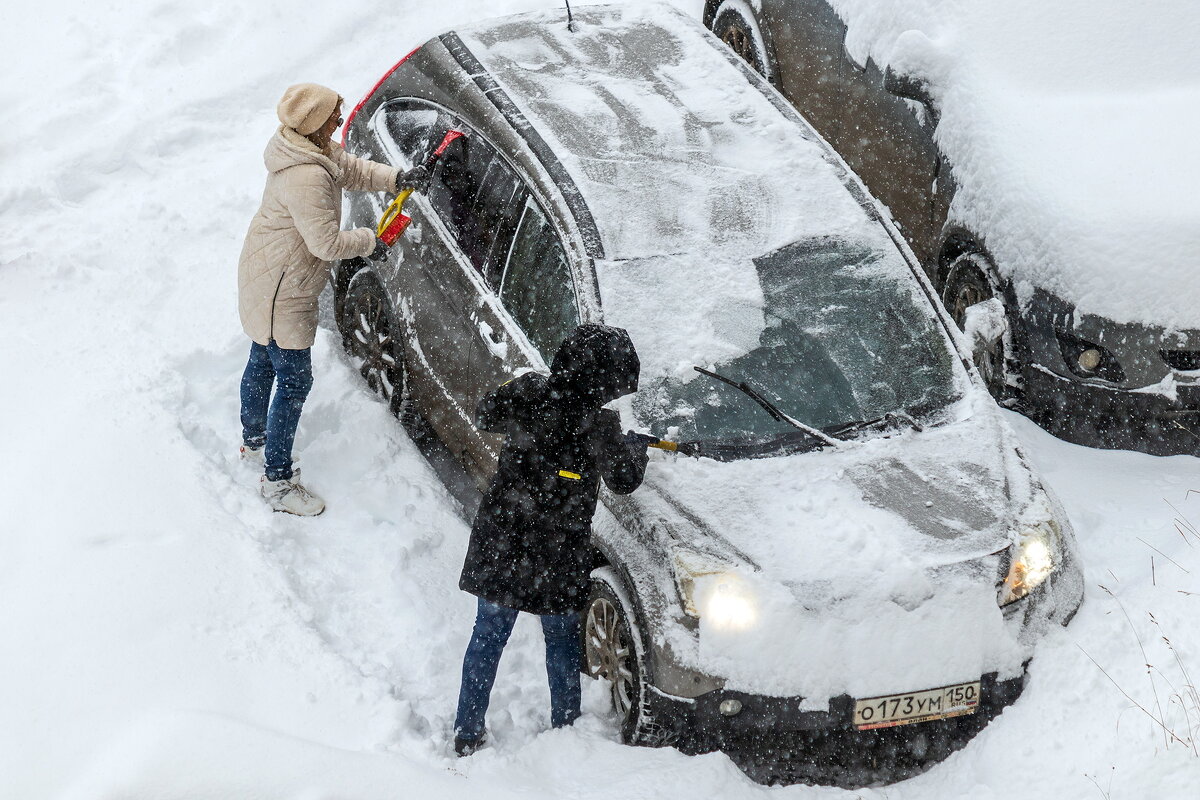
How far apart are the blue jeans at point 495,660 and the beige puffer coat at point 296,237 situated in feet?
4.93

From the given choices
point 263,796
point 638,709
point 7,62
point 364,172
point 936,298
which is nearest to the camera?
point 263,796

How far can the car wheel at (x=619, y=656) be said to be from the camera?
11.8ft

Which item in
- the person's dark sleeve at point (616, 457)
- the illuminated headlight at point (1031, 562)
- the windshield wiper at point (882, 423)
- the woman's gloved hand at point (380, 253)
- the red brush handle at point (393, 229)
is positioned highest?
the person's dark sleeve at point (616, 457)

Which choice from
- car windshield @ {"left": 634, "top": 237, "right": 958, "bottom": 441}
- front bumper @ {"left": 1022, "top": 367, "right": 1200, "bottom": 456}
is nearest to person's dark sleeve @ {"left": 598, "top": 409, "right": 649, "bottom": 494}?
car windshield @ {"left": 634, "top": 237, "right": 958, "bottom": 441}

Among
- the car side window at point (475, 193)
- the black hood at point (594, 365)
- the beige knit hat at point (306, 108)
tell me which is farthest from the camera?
the car side window at point (475, 193)

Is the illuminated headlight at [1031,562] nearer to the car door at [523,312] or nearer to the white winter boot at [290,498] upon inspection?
the car door at [523,312]

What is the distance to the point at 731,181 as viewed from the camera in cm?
446

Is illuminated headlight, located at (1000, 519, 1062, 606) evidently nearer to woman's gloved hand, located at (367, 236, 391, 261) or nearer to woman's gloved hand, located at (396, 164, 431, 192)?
woman's gloved hand, located at (396, 164, 431, 192)

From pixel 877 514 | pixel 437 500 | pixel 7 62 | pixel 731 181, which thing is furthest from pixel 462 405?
pixel 7 62

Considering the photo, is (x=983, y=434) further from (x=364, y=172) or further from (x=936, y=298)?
(x=364, y=172)

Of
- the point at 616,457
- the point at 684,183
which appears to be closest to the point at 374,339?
the point at 684,183

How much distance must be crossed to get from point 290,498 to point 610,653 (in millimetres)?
1598

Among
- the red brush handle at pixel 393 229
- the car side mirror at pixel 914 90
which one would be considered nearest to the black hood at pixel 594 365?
the red brush handle at pixel 393 229

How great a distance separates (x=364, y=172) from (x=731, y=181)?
4.79 ft
